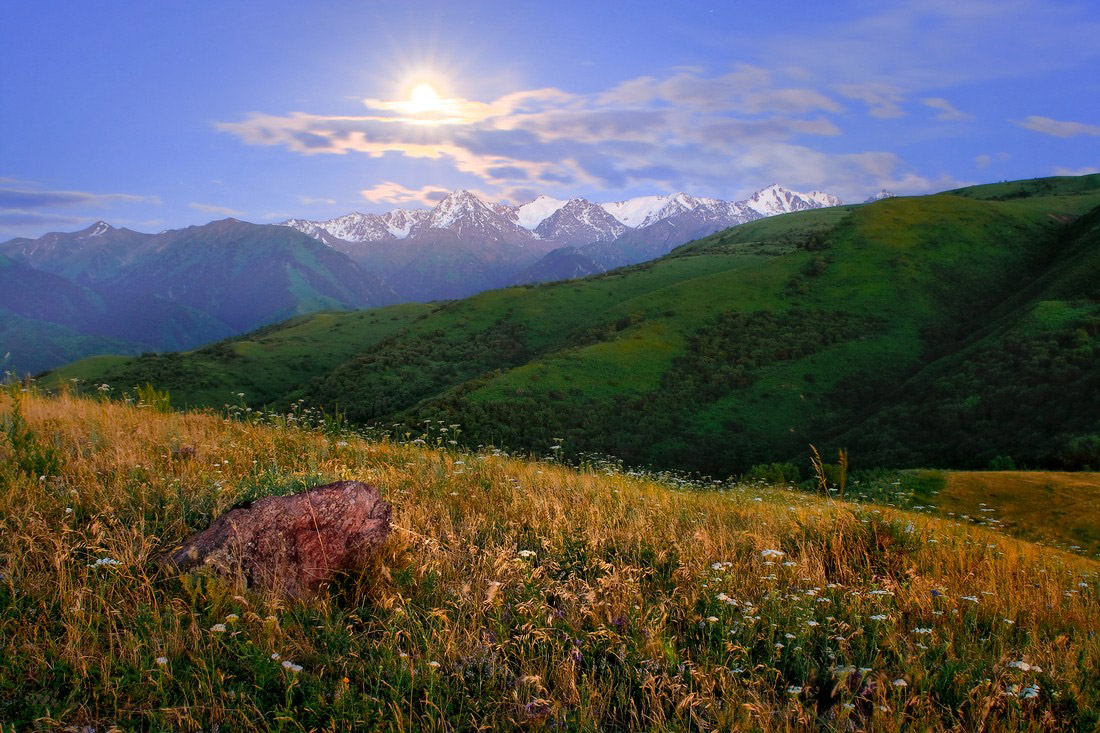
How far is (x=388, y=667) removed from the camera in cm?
366

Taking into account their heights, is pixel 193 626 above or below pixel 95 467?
below

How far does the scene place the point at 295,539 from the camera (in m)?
4.85

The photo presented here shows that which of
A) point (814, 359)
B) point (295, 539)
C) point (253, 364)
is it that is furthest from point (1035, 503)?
point (253, 364)

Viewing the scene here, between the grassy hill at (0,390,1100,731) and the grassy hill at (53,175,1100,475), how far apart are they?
22680 mm

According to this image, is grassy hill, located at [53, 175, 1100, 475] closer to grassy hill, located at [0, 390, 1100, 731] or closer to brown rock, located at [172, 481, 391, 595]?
grassy hill, located at [0, 390, 1100, 731]

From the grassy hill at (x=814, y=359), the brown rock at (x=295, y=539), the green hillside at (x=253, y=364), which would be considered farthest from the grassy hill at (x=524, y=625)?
the green hillside at (x=253, y=364)

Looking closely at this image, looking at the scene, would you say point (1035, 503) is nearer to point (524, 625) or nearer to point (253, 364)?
point (524, 625)

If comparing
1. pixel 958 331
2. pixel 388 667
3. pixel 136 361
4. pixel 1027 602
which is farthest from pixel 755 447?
pixel 136 361

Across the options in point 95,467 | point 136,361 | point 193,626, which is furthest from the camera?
point 136,361

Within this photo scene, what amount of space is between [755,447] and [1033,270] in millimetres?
51692

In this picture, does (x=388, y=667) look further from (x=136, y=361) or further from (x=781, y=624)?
A: (x=136, y=361)

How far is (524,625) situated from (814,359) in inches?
2554

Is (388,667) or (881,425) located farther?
(881,425)

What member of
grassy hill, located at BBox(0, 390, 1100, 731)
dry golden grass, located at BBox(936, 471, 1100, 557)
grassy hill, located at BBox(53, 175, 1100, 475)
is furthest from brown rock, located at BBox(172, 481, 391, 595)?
grassy hill, located at BBox(53, 175, 1100, 475)
